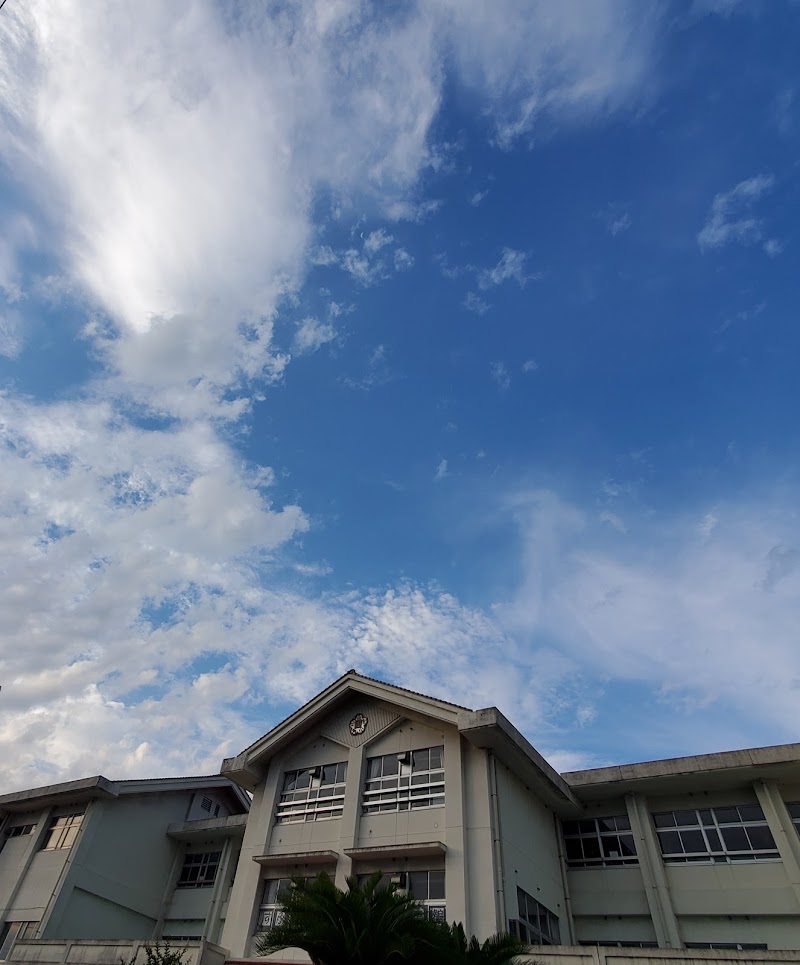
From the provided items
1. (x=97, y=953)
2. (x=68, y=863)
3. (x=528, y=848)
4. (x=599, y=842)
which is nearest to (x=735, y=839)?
(x=599, y=842)

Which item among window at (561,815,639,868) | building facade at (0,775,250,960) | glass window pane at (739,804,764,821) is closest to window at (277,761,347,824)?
building facade at (0,775,250,960)

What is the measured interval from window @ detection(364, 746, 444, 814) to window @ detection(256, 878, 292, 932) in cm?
344

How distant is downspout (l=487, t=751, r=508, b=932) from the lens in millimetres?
15914

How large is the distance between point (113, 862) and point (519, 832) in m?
16.3

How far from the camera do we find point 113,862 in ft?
81.9

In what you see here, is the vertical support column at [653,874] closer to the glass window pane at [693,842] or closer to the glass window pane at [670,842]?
the glass window pane at [670,842]

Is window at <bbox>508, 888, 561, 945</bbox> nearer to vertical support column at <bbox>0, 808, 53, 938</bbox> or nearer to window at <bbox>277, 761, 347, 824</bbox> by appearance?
window at <bbox>277, 761, 347, 824</bbox>

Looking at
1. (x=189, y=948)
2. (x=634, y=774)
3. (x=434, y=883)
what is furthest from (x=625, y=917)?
(x=189, y=948)

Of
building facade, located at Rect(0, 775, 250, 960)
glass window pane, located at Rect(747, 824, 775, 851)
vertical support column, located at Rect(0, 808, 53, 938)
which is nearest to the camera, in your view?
Answer: glass window pane, located at Rect(747, 824, 775, 851)

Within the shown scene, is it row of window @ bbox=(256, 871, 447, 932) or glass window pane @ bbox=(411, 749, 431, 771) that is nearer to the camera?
row of window @ bbox=(256, 871, 447, 932)

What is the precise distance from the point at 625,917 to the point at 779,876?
4375 millimetres

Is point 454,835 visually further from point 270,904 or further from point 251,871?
point 251,871

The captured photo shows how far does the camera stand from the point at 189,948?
51.3 ft

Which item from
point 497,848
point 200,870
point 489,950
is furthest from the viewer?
point 200,870
